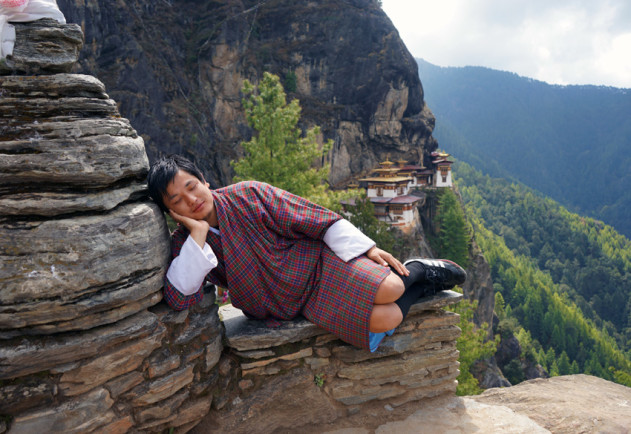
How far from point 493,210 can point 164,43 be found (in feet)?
273

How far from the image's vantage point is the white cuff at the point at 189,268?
2.61 metres

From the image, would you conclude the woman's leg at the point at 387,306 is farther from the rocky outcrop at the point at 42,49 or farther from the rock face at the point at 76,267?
the rocky outcrop at the point at 42,49

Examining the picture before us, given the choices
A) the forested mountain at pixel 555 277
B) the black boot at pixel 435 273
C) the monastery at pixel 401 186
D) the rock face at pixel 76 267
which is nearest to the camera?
the rock face at pixel 76 267

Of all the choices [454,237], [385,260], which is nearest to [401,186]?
[454,237]

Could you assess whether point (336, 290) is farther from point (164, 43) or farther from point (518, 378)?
point (518, 378)

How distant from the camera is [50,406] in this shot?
2211 mm

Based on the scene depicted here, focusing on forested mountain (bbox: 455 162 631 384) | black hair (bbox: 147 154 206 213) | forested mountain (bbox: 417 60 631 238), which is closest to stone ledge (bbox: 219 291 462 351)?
black hair (bbox: 147 154 206 213)

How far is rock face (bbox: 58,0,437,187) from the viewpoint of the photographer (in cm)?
2991

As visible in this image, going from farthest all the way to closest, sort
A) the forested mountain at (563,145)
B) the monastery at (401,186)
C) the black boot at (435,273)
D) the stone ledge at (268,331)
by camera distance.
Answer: the forested mountain at (563,145) → the monastery at (401,186) → the black boot at (435,273) → the stone ledge at (268,331)

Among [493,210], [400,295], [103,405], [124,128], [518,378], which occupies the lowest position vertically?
[518,378]

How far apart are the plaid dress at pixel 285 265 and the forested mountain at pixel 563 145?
149 metres

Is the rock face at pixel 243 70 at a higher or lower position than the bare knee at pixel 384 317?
higher

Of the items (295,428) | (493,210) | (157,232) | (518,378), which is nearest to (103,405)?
(157,232)

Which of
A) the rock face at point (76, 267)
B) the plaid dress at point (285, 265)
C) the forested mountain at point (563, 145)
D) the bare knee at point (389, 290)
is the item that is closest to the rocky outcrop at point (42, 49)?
the rock face at point (76, 267)
